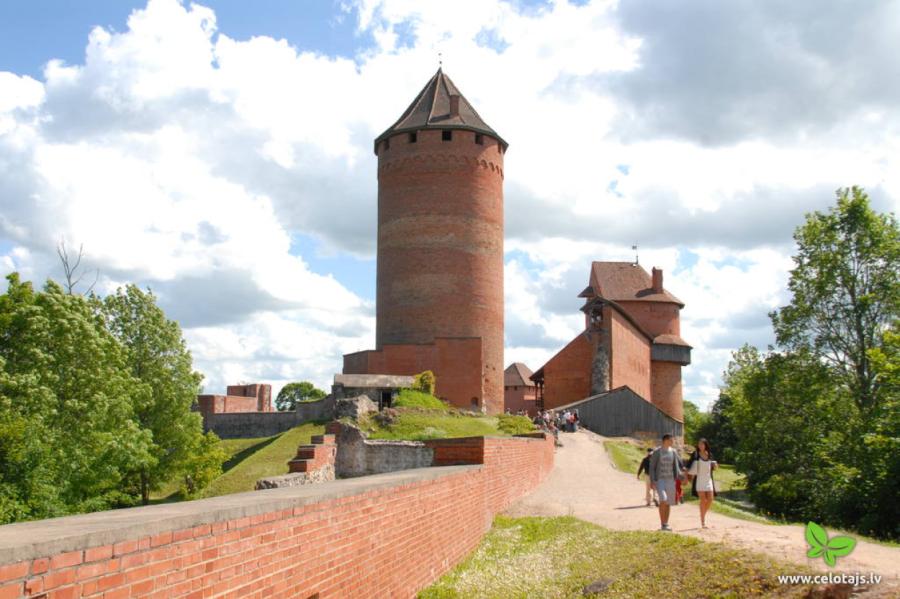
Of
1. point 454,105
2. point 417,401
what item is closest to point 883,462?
point 417,401

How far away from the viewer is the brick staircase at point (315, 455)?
22.5m

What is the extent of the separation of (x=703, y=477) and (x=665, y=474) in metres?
0.53

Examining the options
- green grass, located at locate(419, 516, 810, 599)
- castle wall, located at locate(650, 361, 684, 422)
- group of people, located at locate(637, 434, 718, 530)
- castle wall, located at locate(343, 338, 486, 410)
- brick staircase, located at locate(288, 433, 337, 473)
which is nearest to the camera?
green grass, located at locate(419, 516, 810, 599)

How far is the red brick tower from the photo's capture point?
37.9 meters

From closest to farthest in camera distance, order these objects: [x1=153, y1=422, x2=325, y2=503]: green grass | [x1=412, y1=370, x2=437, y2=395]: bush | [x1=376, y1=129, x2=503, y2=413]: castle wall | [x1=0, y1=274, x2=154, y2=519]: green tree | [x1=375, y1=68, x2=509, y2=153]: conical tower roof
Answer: [x1=0, y1=274, x2=154, y2=519]: green tree
[x1=153, y1=422, x2=325, y2=503]: green grass
[x1=412, y1=370, x2=437, y2=395]: bush
[x1=376, y1=129, x2=503, y2=413]: castle wall
[x1=375, y1=68, x2=509, y2=153]: conical tower roof

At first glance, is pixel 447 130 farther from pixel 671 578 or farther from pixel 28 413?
pixel 671 578

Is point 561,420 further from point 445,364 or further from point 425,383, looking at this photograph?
point 425,383

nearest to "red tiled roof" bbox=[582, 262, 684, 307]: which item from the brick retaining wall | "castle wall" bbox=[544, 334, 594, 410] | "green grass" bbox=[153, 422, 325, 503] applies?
"castle wall" bbox=[544, 334, 594, 410]

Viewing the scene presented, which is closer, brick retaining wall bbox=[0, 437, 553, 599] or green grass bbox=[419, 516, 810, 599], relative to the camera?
brick retaining wall bbox=[0, 437, 553, 599]

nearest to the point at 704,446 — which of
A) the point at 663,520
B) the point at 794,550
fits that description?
the point at 663,520

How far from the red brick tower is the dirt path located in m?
11.7

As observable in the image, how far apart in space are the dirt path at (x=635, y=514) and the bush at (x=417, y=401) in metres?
7.48

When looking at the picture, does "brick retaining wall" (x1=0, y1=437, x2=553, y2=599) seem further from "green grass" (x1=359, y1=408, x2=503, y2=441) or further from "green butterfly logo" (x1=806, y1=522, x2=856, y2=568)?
"green grass" (x1=359, y1=408, x2=503, y2=441)

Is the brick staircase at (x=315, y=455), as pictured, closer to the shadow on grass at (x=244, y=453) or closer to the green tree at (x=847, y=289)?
the shadow on grass at (x=244, y=453)
